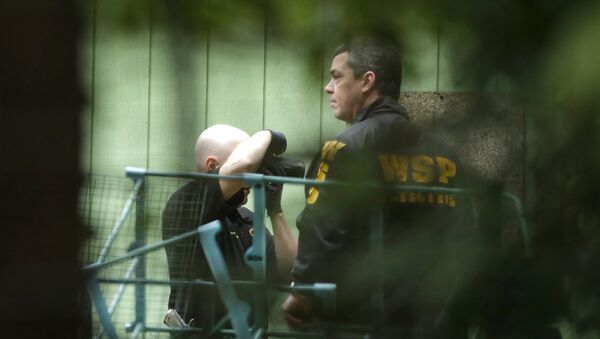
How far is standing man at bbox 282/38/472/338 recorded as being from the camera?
86 centimetres

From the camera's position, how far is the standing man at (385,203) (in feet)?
2.83

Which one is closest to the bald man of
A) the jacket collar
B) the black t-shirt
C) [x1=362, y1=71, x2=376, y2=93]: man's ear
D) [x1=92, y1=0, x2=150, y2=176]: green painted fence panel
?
the black t-shirt

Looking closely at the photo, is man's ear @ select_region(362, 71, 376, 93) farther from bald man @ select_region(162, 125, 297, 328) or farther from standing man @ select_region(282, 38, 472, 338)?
bald man @ select_region(162, 125, 297, 328)

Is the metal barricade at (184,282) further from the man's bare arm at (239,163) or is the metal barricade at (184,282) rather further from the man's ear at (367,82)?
the man's ear at (367,82)

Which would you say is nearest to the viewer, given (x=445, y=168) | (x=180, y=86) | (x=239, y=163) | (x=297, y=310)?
(x=180, y=86)

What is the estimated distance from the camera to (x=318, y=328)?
109 centimetres

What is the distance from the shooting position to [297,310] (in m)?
1.32

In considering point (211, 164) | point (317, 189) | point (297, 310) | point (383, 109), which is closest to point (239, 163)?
point (211, 164)

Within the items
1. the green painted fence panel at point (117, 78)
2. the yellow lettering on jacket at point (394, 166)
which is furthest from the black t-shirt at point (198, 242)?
the yellow lettering on jacket at point (394, 166)

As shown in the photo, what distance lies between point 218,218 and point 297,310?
6.00ft

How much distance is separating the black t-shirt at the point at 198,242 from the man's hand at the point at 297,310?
858 millimetres

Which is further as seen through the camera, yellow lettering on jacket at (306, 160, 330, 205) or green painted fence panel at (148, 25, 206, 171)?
yellow lettering on jacket at (306, 160, 330, 205)

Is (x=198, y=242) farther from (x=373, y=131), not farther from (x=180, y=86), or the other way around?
(x=180, y=86)

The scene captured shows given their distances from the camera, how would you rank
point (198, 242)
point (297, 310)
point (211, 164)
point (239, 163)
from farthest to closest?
point (211, 164) → point (239, 163) → point (198, 242) → point (297, 310)
